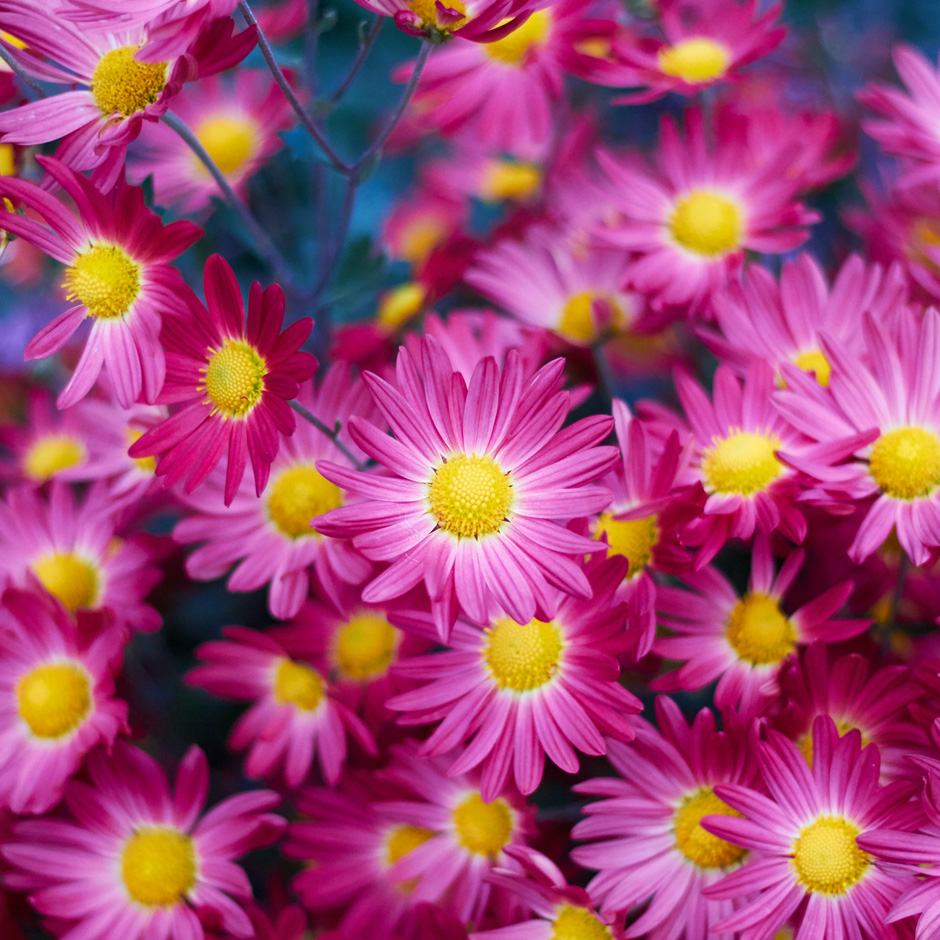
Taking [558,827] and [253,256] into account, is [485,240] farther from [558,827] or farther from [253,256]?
[558,827]

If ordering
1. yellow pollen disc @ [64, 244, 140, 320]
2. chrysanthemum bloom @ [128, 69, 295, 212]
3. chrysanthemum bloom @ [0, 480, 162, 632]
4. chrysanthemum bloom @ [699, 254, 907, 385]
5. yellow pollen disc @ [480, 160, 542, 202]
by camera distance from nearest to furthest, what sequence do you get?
yellow pollen disc @ [64, 244, 140, 320], chrysanthemum bloom @ [699, 254, 907, 385], chrysanthemum bloom @ [0, 480, 162, 632], chrysanthemum bloom @ [128, 69, 295, 212], yellow pollen disc @ [480, 160, 542, 202]

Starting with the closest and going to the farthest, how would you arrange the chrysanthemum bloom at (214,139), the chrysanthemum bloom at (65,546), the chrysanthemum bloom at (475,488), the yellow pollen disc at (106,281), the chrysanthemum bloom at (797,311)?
1. the chrysanthemum bloom at (475,488)
2. the yellow pollen disc at (106,281)
3. the chrysanthemum bloom at (797,311)
4. the chrysanthemum bloom at (65,546)
5. the chrysanthemum bloom at (214,139)

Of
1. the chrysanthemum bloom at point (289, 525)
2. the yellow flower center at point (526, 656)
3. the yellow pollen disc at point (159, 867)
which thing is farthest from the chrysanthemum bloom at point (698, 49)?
the yellow pollen disc at point (159, 867)

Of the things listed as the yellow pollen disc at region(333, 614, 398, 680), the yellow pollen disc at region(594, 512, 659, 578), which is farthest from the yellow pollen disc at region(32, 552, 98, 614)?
the yellow pollen disc at region(594, 512, 659, 578)

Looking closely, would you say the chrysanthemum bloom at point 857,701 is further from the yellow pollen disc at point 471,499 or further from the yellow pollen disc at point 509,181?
the yellow pollen disc at point 509,181

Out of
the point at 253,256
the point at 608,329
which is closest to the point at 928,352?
the point at 608,329

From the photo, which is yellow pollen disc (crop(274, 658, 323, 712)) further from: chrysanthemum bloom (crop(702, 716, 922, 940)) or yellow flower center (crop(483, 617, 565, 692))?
chrysanthemum bloom (crop(702, 716, 922, 940))

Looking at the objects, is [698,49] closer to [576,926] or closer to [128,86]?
[128,86]
